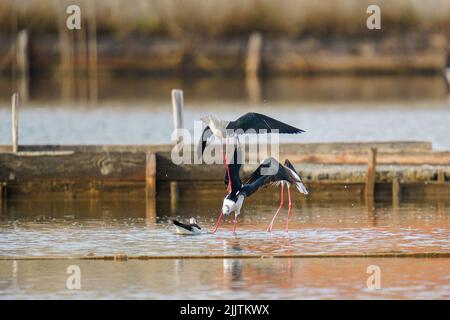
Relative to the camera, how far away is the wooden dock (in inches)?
883

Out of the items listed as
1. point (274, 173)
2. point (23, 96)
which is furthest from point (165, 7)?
point (274, 173)

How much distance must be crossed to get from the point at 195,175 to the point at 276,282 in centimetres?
758

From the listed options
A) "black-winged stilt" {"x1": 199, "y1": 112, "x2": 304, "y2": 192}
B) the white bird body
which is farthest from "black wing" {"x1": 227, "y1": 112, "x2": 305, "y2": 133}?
the white bird body

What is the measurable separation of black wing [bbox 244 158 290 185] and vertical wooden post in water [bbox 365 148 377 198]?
155 inches

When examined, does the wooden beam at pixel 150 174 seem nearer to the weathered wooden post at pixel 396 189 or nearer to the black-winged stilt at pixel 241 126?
the weathered wooden post at pixel 396 189

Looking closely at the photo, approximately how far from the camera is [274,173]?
18547 mm

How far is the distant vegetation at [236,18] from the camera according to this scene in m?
55.8

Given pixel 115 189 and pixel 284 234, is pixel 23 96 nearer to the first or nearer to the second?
pixel 115 189

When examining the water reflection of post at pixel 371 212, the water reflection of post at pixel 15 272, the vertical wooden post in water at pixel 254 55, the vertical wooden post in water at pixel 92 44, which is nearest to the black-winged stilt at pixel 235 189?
the water reflection of post at pixel 371 212

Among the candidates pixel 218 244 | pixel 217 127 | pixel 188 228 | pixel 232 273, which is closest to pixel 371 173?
pixel 188 228

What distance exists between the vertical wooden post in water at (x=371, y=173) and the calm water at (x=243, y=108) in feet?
23.2

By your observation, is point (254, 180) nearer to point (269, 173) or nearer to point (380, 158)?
point (269, 173)

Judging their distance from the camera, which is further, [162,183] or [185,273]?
[162,183]
